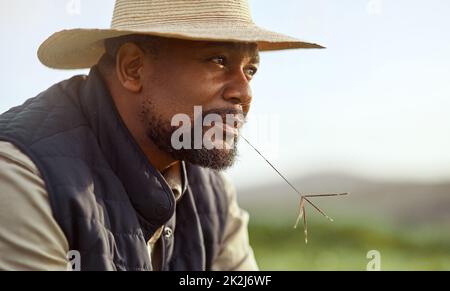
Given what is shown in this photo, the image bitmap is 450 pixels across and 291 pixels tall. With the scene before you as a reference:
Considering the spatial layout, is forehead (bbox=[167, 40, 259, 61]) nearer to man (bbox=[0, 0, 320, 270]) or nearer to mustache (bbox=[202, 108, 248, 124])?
man (bbox=[0, 0, 320, 270])

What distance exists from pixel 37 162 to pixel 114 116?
0.38m

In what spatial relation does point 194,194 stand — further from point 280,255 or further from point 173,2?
point 280,255

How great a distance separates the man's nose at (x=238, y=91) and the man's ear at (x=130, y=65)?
1.10ft

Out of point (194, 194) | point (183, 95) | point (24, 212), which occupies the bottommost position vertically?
point (24, 212)

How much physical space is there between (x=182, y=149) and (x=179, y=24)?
0.45m

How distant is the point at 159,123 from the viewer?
3.68 meters

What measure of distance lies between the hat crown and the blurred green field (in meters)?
3.75

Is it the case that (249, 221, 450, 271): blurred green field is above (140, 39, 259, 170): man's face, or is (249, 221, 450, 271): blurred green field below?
above

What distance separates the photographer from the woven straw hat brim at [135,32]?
11.4 feet

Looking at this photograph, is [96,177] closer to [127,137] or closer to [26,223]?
[127,137]

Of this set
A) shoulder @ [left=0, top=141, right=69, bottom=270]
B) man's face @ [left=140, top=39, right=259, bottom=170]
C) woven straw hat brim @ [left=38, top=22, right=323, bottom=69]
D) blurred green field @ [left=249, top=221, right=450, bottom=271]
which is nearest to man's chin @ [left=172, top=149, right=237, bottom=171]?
man's face @ [left=140, top=39, right=259, bottom=170]

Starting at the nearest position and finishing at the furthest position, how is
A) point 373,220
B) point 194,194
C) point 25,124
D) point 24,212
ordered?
point 24,212 < point 25,124 < point 194,194 < point 373,220

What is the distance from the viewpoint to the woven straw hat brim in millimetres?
3488

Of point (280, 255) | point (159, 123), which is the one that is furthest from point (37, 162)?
point (280, 255)
